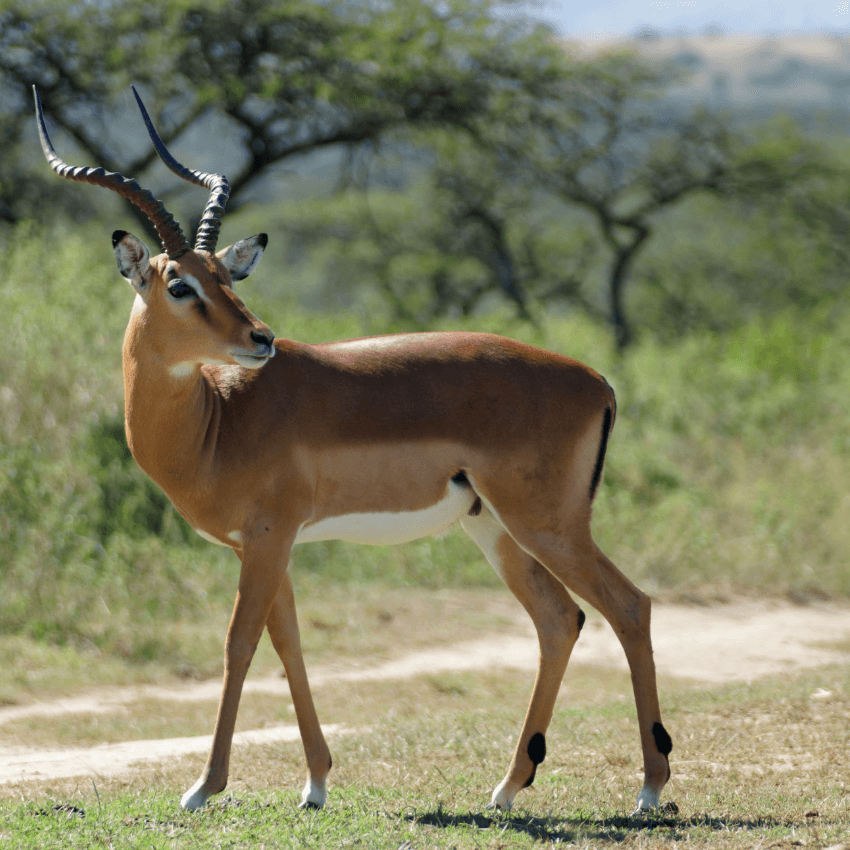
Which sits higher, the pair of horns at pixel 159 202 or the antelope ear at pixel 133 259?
the pair of horns at pixel 159 202

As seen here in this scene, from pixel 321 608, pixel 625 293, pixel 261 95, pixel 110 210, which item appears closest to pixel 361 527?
pixel 321 608

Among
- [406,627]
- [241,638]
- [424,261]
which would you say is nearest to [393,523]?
[241,638]

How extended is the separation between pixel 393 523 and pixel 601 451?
3.46 ft

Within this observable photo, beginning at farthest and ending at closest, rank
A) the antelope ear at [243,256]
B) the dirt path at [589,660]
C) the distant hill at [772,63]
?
the distant hill at [772,63] < the dirt path at [589,660] < the antelope ear at [243,256]

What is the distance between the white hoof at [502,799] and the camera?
489cm

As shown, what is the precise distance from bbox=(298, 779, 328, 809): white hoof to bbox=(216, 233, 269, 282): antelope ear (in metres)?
2.26

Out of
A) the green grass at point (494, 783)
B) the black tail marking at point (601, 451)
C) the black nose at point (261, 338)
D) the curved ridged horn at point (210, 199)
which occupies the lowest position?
the green grass at point (494, 783)

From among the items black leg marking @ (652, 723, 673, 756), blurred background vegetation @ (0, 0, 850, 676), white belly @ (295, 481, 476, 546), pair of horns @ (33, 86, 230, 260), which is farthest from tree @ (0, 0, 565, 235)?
black leg marking @ (652, 723, 673, 756)

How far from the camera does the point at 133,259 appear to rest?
177 inches

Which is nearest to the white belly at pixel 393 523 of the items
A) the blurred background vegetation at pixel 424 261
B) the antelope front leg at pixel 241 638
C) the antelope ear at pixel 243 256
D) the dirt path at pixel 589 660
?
the antelope front leg at pixel 241 638

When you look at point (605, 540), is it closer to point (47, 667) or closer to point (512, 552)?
point (47, 667)

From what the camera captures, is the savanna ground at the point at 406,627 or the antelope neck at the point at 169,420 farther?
the savanna ground at the point at 406,627

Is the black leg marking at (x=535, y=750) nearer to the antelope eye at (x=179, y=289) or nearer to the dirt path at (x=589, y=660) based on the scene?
the dirt path at (x=589, y=660)

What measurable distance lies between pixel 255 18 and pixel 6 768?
13204 mm
